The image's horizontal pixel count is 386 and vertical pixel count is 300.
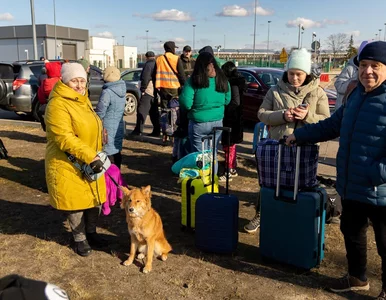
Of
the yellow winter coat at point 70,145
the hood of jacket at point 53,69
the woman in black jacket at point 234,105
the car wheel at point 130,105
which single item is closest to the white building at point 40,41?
the car wheel at point 130,105

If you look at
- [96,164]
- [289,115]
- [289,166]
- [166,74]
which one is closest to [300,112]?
[289,115]

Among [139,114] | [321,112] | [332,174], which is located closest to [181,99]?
[321,112]

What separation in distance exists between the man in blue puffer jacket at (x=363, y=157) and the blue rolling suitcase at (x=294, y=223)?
0.27 meters

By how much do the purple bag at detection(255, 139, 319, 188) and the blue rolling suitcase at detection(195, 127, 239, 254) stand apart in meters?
0.40

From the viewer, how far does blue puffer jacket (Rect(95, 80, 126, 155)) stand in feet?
17.9

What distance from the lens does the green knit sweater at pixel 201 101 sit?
4922 millimetres

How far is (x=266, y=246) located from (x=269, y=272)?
231 millimetres

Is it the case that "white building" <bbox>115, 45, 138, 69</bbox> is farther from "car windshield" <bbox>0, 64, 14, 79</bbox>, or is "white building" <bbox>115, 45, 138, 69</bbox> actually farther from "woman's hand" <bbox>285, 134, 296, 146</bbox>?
"woman's hand" <bbox>285, 134, 296, 146</bbox>

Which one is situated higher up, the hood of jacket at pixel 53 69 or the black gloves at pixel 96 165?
the hood of jacket at pixel 53 69

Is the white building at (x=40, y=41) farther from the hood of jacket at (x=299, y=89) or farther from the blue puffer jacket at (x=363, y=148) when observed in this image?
the blue puffer jacket at (x=363, y=148)

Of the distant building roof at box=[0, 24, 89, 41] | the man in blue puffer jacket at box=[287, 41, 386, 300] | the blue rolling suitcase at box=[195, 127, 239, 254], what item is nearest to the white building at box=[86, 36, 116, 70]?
the distant building roof at box=[0, 24, 89, 41]

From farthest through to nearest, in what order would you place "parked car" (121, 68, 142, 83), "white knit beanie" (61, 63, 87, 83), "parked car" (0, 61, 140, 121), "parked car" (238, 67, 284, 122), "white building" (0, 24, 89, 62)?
"white building" (0, 24, 89, 62), "parked car" (121, 68, 142, 83), "parked car" (0, 61, 140, 121), "parked car" (238, 67, 284, 122), "white knit beanie" (61, 63, 87, 83)

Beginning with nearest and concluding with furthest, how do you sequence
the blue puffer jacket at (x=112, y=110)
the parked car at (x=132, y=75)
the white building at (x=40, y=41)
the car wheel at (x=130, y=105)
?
1. the blue puffer jacket at (x=112, y=110)
2. the car wheel at (x=130, y=105)
3. the parked car at (x=132, y=75)
4. the white building at (x=40, y=41)

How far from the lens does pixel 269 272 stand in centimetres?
356
